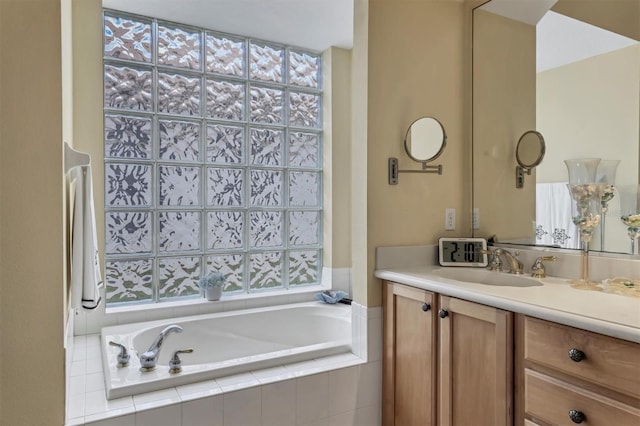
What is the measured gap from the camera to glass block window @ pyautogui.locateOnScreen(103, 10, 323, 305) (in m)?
2.46

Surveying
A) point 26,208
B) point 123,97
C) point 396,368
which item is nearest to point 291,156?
point 123,97

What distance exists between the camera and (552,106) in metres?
1.76

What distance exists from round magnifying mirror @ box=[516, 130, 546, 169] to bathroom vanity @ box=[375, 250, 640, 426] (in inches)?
22.4

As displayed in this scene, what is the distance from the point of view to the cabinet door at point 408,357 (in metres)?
1.57

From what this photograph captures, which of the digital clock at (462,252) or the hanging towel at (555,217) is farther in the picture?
the digital clock at (462,252)

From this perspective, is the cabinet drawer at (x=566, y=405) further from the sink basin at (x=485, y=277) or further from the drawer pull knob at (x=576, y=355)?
the sink basin at (x=485, y=277)

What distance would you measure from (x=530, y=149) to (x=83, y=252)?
2002 mm

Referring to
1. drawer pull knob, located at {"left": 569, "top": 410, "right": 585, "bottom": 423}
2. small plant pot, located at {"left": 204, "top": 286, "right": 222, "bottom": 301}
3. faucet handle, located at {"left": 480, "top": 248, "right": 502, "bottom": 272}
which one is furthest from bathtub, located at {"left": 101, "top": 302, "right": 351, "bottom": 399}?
drawer pull knob, located at {"left": 569, "top": 410, "right": 585, "bottom": 423}

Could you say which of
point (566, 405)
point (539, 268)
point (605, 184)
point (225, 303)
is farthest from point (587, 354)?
point (225, 303)

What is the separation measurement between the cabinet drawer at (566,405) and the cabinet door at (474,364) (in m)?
0.08

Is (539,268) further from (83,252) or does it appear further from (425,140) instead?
(83,252)

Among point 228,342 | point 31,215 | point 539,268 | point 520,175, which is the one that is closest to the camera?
point 31,215

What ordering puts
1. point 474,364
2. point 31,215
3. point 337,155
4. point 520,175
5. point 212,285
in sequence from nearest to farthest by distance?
point 31,215 → point 474,364 → point 520,175 → point 212,285 → point 337,155

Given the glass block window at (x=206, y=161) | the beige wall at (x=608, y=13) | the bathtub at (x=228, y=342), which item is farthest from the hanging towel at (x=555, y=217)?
the glass block window at (x=206, y=161)
